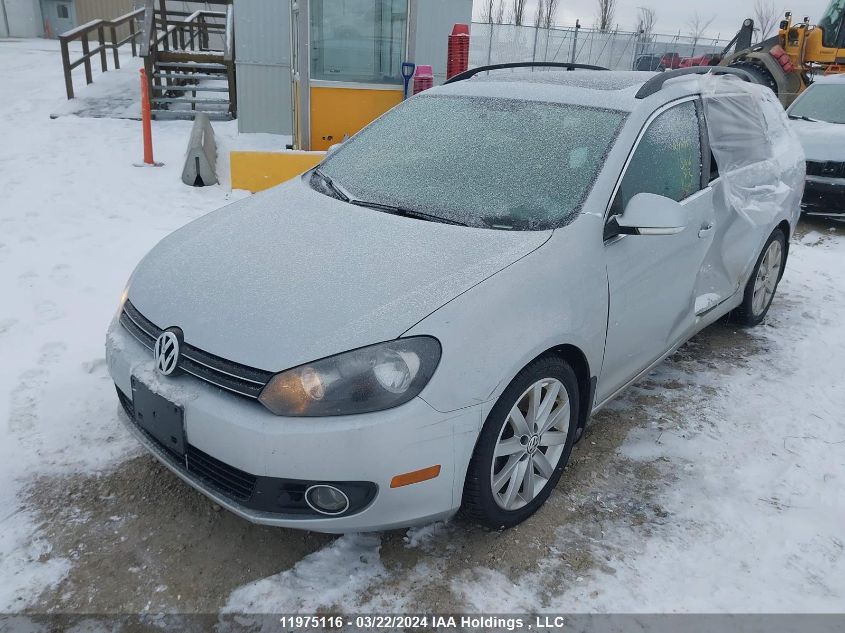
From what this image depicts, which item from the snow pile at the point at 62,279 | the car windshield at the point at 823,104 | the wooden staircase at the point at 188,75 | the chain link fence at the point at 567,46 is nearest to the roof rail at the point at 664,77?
the snow pile at the point at 62,279

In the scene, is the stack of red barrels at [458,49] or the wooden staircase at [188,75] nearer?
the stack of red barrels at [458,49]

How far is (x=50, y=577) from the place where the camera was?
225 cm

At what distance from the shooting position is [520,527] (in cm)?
258

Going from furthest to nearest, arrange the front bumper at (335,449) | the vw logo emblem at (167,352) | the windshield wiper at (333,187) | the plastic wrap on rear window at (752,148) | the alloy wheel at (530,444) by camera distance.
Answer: the plastic wrap on rear window at (752,148) → the windshield wiper at (333,187) → the alloy wheel at (530,444) → the vw logo emblem at (167,352) → the front bumper at (335,449)

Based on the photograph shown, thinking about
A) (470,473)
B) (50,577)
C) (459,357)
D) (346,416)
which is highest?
(459,357)

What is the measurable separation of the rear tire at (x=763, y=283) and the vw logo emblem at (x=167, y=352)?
358cm

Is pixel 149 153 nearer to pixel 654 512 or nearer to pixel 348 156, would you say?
pixel 348 156

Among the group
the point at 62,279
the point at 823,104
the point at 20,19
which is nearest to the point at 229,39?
the point at 62,279

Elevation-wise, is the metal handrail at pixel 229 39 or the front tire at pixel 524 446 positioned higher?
the metal handrail at pixel 229 39

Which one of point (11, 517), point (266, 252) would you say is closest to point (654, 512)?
point (266, 252)

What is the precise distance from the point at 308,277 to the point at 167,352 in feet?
1.79

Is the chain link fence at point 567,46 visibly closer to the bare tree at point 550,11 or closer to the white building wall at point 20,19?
the bare tree at point 550,11

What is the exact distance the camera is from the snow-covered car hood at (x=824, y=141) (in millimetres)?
7281

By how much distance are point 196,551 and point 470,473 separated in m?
1.04
